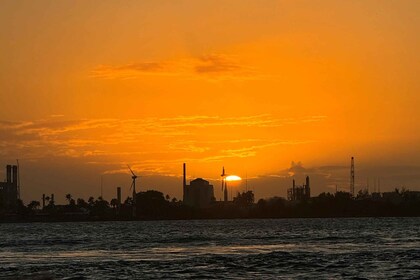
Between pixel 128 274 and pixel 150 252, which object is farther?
pixel 150 252

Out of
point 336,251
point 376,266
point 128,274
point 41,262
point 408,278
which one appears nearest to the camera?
point 408,278

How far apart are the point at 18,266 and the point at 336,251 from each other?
40.2m

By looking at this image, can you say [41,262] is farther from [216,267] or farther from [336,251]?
[336,251]

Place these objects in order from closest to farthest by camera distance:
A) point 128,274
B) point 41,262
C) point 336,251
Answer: point 128,274, point 41,262, point 336,251

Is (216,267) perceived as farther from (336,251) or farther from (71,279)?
(336,251)

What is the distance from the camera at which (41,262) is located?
295 ft

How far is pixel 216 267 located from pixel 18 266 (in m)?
19.5

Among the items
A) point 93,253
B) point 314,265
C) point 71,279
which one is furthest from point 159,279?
point 93,253

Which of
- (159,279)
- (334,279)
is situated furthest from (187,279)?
(334,279)

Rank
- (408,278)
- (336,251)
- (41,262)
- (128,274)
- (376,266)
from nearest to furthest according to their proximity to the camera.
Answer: (408,278), (128,274), (376,266), (41,262), (336,251)

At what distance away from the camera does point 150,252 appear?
10950cm

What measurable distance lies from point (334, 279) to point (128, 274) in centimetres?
1807

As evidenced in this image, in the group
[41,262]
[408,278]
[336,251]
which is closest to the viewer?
[408,278]

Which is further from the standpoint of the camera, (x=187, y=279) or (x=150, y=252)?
(x=150, y=252)
